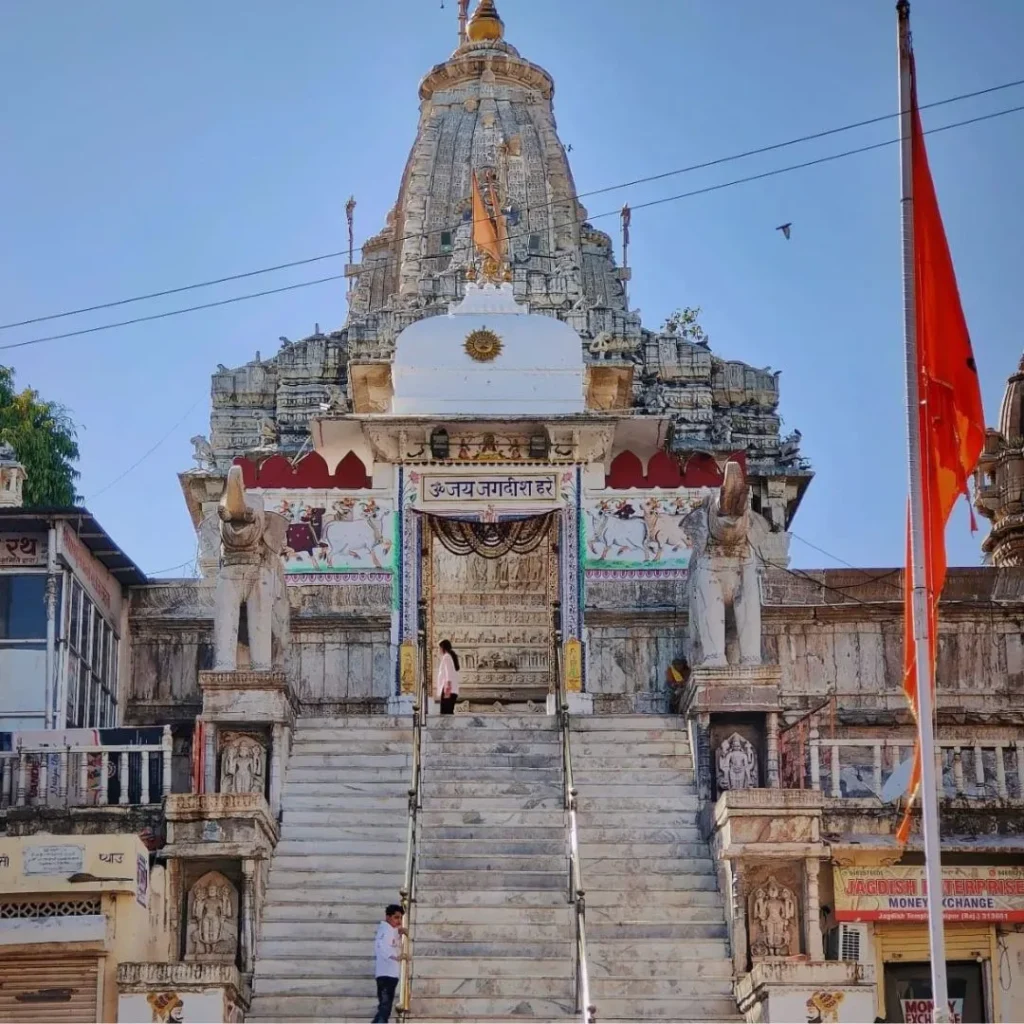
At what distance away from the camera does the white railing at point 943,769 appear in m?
24.1

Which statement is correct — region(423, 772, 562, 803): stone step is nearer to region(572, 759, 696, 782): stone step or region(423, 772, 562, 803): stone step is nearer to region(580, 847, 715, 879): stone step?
region(572, 759, 696, 782): stone step

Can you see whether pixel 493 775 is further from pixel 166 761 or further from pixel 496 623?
pixel 496 623

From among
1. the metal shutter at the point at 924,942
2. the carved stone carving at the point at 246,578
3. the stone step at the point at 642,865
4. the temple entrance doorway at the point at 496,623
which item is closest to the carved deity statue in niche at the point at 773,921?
the stone step at the point at 642,865

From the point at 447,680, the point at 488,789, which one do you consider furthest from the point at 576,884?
the point at 447,680

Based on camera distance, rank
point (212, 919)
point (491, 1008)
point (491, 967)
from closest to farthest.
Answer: point (491, 1008) → point (491, 967) → point (212, 919)

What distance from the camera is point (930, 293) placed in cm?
1825

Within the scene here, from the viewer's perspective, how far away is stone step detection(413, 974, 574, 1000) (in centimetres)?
2097

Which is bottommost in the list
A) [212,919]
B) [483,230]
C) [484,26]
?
[212,919]

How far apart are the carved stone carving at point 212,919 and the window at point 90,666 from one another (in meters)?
5.19

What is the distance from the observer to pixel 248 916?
865 inches

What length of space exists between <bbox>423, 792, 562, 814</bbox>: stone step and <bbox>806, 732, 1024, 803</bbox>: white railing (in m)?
2.79

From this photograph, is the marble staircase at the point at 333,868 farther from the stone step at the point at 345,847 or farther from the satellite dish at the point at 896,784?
the satellite dish at the point at 896,784

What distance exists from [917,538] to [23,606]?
13.0 metres

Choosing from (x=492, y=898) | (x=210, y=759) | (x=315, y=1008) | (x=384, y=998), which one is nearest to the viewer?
(x=384, y=998)
